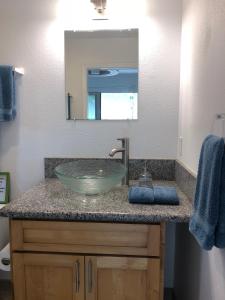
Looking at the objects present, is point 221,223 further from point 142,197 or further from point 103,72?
point 103,72

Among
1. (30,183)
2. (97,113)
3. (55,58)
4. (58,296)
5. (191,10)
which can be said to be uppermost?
(191,10)

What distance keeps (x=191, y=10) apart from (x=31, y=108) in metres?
1.17

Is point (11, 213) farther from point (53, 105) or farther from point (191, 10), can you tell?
point (191, 10)

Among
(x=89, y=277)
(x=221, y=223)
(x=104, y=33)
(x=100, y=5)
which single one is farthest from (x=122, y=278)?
(x=100, y=5)

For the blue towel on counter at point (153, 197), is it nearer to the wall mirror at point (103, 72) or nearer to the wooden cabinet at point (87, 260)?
the wooden cabinet at point (87, 260)

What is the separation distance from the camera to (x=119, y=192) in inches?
63.0

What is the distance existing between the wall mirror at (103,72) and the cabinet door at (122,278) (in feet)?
3.11

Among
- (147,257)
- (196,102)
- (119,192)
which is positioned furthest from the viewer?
(119,192)

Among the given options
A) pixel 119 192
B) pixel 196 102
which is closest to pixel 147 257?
pixel 119 192

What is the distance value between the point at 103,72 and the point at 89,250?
3.73ft

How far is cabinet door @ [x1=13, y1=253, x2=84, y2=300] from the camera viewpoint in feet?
4.27

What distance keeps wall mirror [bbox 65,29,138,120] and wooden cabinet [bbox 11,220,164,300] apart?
85cm

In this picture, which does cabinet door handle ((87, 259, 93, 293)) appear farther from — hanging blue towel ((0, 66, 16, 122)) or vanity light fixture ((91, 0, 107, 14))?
vanity light fixture ((91, 0, 107, 14))

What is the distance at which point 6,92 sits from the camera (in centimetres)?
178
